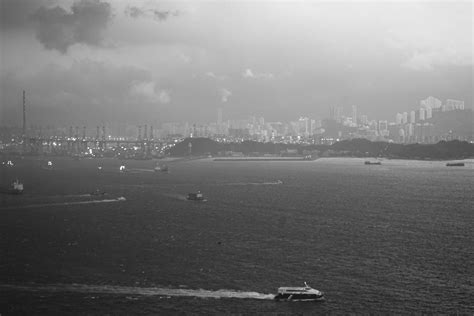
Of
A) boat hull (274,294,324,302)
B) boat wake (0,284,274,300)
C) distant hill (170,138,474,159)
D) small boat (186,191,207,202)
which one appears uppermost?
distant hill (170,138,474,159)

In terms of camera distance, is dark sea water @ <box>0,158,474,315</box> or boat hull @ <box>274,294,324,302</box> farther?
boat hull @ <box>274,294,324,302</box>

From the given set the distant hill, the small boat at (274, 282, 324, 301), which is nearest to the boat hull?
the small boat at (274, 282, 324, 301)

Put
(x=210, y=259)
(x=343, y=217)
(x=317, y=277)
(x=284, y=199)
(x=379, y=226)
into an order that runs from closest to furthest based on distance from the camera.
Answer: (x=317, y=277) → (x=210, y=259) → (x=379, y=226) → (x=343, y=217) → (x=284, y=199)

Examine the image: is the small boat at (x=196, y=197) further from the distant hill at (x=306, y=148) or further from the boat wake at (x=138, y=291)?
the distant hill at (x=306, y=148)

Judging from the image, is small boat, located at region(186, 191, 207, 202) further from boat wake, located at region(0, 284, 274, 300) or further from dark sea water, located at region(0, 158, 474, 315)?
boat wake, located at region(0, 284, 274, 300)

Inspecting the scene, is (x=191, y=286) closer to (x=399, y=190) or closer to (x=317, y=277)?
(x=317, y=277)

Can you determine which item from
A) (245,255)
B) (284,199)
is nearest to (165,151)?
(284,199)

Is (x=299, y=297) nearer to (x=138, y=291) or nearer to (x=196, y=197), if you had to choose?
(x=138, y=291)

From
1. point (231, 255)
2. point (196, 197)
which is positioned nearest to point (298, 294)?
point (231, 255)
